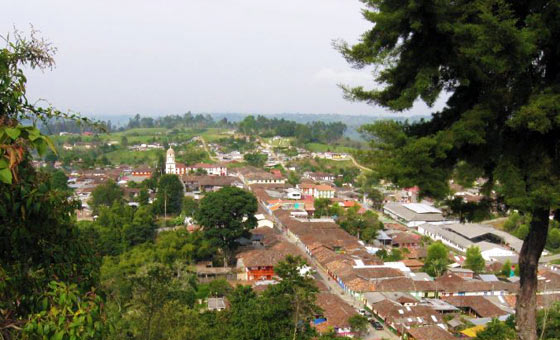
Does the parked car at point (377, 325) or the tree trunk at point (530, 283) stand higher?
the tree trunk at point (530, 283)

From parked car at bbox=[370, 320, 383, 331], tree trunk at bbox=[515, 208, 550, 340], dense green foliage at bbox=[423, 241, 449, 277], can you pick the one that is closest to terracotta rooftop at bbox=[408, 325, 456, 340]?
parked car at bbox=[370, 320, 383, 331]

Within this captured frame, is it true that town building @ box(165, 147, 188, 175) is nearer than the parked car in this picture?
No

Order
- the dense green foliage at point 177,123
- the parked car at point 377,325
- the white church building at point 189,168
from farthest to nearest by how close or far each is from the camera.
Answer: the dense green foliage at point 177,123, the white church building at point 189,168, the parked car at point 377,325

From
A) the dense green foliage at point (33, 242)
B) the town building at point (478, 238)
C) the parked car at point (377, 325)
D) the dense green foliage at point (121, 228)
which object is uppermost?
the dense green foliage at point (33, 242)

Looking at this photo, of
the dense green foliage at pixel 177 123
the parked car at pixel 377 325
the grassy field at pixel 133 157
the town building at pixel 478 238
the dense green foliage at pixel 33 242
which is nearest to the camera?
the dense green foliage at pixel 33 242

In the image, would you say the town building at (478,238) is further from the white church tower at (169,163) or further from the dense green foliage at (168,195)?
the white church tower at (169,163)

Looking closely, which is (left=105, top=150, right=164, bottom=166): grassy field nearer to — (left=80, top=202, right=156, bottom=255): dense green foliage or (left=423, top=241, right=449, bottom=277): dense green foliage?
(left=80, top=202, right=156, bottom=255): dense green foliage

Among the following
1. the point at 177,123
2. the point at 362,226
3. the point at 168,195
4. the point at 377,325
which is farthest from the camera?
the point at 177,123

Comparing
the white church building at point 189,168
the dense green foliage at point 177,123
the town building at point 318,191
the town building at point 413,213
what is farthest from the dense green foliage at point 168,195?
the dense green foliage at point 177,123

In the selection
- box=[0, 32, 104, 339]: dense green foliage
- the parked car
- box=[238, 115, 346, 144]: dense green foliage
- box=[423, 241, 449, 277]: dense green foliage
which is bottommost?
the parked car

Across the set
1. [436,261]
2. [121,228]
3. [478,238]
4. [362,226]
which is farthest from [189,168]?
[436,261]

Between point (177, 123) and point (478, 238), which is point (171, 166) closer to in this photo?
point (478, 238)
